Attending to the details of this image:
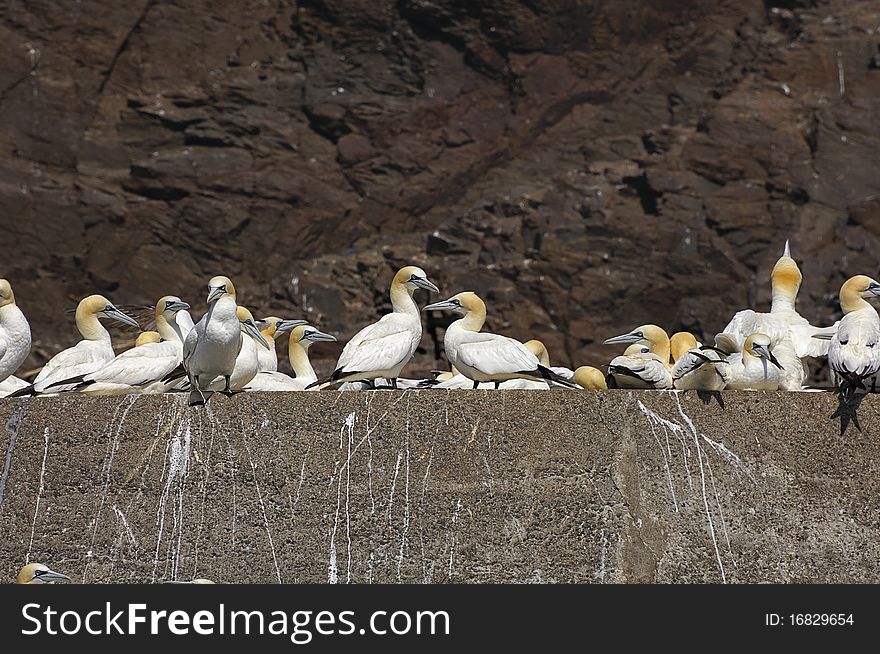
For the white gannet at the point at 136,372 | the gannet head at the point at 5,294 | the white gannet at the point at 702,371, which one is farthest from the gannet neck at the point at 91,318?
the white gannet at the point at 702,371

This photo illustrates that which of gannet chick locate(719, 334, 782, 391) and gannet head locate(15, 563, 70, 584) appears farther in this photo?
gannet chick locate(719, 334, 782, 391)

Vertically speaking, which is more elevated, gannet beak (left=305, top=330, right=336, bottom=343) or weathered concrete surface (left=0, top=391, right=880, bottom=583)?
gannet beak (left=305, top=330, right=336, bottom=343)

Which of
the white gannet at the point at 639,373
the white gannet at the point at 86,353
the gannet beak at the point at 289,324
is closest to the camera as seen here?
the white gannet at the point at 639,373

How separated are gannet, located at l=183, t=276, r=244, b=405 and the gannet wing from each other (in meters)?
1.76

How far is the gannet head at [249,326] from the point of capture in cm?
1312

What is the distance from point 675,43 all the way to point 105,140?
32.1ft

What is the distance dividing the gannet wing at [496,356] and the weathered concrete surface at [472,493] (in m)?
0.73

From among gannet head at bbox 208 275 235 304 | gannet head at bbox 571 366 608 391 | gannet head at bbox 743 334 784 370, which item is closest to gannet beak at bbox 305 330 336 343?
gannet head at bbox 571 366 608 391

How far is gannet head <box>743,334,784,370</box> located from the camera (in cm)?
1250

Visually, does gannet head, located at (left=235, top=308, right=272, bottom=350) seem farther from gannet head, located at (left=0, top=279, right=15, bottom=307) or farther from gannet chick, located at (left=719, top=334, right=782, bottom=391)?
gannet chick, located at (left=719, top=334, right=782, bottom=391)

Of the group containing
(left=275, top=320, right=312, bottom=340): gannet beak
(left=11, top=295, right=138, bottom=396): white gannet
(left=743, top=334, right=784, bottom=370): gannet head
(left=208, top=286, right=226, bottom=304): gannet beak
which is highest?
(left=275, top=320, right=312, bottom=340): gannet beak

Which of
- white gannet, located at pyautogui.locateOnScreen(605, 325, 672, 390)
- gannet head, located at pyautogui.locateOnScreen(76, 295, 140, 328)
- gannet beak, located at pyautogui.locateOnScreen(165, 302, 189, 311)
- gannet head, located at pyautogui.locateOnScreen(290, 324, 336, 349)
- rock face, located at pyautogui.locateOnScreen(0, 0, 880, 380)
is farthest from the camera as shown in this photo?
rock face, located at pyautogui.locateOnScreen(0, 0, 880, 380)

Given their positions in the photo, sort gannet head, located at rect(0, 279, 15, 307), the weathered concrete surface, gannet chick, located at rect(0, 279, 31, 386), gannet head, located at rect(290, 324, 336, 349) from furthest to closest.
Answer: gannet head, located at rect(290, 324, 336, 349) < gannet head, located at rect(0, 279, 15, 307) < gannet chick, located at rect(0, 279, 31, 386) < the weathered concrete surface

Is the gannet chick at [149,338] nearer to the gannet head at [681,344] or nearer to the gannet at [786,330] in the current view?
the gannet head at [681,344]
